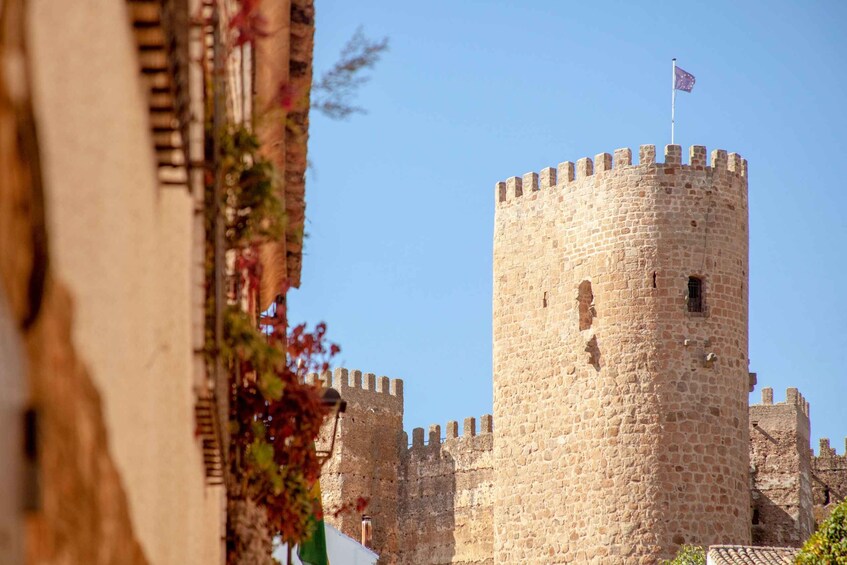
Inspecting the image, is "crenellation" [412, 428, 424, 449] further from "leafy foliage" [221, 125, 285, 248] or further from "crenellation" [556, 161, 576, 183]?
"leafy foliage" [221, 125, 285, 248]

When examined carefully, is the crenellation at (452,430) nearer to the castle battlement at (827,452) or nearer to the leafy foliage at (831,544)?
the castle battlement at (827,452)

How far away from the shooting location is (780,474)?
31.7 metres

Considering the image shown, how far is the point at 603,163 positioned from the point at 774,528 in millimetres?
7446

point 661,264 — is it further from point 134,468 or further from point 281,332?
point 134,468

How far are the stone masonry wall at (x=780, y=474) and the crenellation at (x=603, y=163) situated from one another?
7288 mm

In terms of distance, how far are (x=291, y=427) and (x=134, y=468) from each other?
4.26m

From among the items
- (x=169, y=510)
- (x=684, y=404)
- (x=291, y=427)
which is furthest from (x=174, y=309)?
(x=684, y=404)

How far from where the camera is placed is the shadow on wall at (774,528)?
1177 inches

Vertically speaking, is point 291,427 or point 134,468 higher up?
point 291,427

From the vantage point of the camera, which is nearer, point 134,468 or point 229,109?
point 134,468

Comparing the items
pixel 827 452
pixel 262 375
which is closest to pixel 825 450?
pixel 827 452

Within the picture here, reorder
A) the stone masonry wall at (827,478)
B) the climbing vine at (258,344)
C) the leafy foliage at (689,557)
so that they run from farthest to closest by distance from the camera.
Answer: the stone masonry wall at (827,478) < the leafy foliage at (689,557) < the climbing vine at (258,344)

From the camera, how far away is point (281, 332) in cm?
871

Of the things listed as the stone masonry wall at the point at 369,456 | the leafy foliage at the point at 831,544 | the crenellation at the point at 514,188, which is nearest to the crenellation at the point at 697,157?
the crenellation at the point at 514,188
